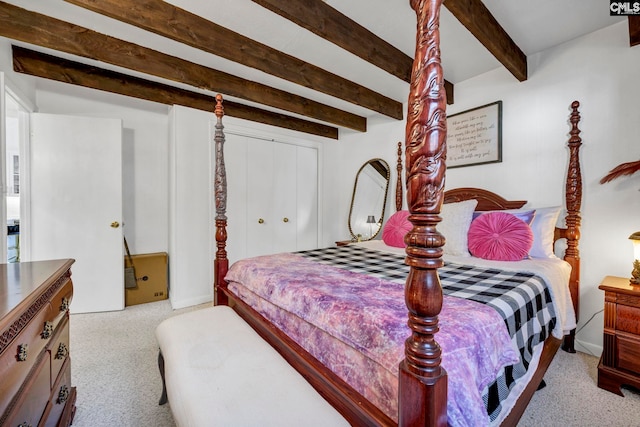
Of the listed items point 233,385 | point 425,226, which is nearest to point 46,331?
point 233,385

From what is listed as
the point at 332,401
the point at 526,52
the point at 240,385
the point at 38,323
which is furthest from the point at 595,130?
the point at 38,323

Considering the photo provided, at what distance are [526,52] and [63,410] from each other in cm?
400

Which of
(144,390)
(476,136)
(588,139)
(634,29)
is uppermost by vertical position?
(634,29)

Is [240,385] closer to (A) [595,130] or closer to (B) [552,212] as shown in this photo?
(B) [552,212]

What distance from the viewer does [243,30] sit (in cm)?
214

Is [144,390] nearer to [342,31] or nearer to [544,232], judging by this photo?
[342,31]

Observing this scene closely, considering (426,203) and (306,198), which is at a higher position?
(306,198)

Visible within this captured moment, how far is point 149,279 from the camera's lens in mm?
3309

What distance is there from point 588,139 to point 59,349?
3.63m

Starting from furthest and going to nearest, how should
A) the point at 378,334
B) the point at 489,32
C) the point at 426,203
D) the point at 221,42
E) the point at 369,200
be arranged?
1. the point at 369,200
2. the point at 221,42
3. the point at 489,32
4. the point at 378,334
5. the point at 426,203

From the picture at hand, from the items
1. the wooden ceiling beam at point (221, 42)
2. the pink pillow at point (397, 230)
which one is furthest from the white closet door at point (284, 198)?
the pink pillow at point (397, 230)

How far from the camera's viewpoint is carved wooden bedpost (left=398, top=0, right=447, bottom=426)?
27.9 inches

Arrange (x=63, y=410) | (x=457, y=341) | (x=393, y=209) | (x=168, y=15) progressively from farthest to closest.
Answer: (x=393, y=209) → (x=168, y=15) → (x=63, y=410) → (x=457, y=341)

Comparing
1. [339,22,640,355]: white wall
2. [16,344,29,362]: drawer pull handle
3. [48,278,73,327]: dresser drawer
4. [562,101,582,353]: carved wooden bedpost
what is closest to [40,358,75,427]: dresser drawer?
[48,278,73,327]: dresser drawer
